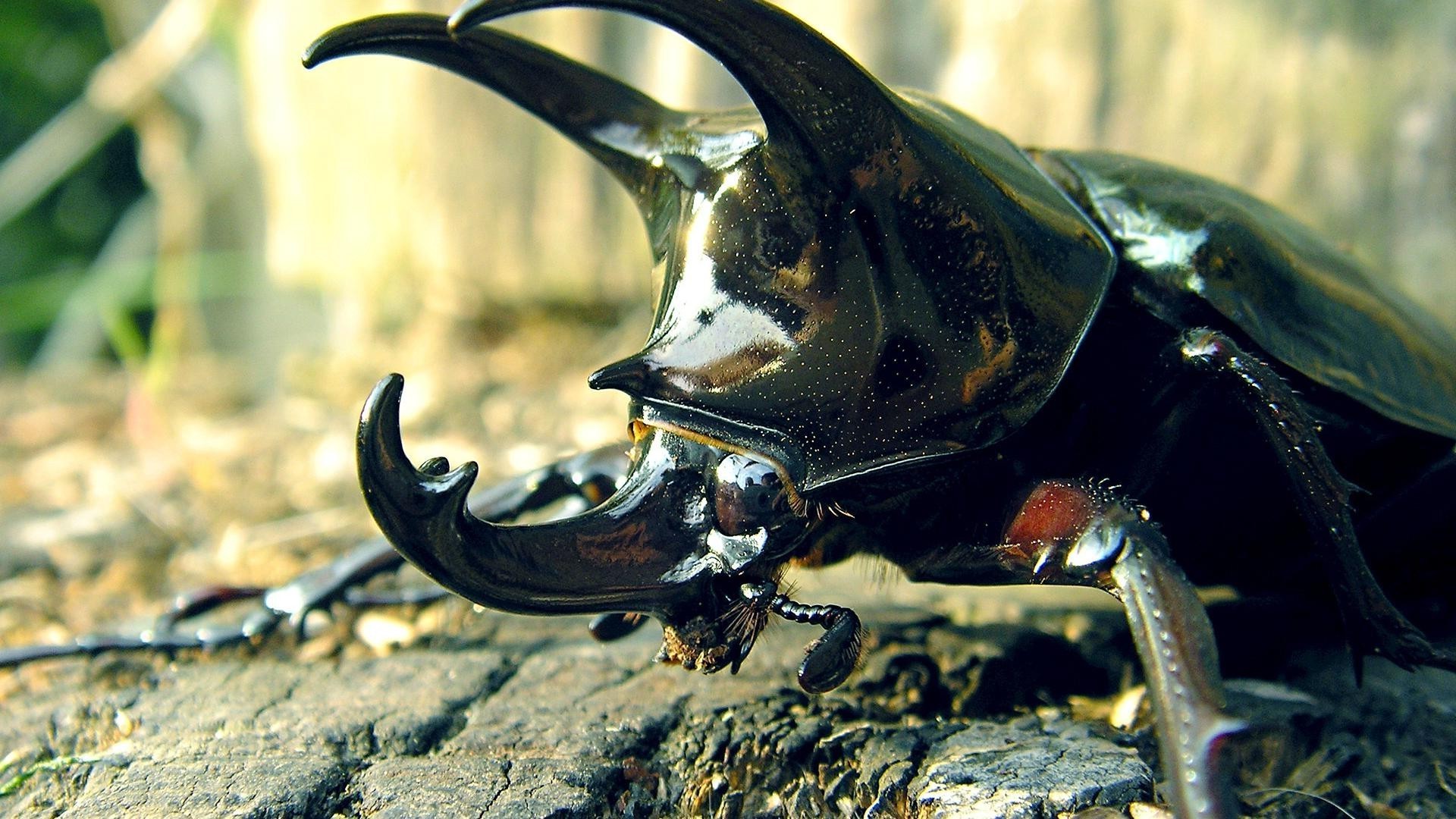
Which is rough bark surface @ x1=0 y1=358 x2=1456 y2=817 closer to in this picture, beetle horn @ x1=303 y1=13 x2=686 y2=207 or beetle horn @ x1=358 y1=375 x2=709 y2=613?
beetle horn @ x1=358 y1=375 x2=709 y2=613

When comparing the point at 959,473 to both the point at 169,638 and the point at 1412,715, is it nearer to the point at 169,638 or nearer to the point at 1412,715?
the point at 1412,715

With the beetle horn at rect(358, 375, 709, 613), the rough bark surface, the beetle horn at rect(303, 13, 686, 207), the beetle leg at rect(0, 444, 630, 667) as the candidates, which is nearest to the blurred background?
the rough bark surface

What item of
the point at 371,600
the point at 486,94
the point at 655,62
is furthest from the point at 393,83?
the point at 371,600

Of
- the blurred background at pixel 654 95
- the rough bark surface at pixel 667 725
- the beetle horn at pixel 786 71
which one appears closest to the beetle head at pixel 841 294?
the beetle horn at pixel 786 71

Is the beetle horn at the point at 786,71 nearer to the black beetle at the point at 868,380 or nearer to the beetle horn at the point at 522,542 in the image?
the black beetle at the point at 868,380

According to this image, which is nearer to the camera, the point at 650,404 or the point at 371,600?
the point at 650,404

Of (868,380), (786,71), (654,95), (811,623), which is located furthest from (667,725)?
(654,95)

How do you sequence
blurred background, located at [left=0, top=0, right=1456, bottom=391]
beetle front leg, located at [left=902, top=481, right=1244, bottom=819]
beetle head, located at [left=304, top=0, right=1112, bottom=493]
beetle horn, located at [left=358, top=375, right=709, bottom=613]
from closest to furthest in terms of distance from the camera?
beetle front leg, located at [left=902, top=481, right=1244, bottom=819] < beetle horn, located at [left=358, top=375, right=709, bottom=613] < beetle head, located at [left=304, top=0, right=1112, bottom=493] < blurred background, located at [left=0, top=0, right=1456, bottom=391]
